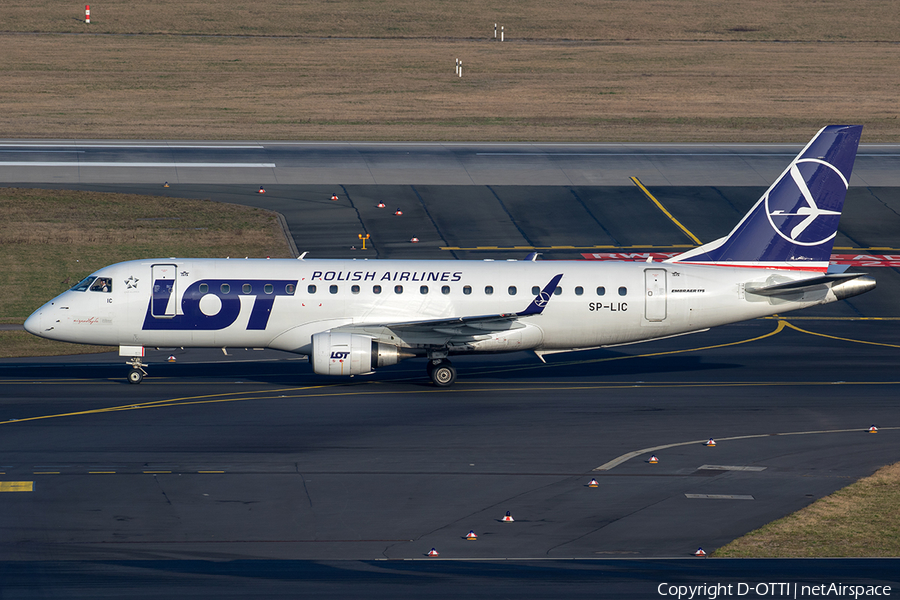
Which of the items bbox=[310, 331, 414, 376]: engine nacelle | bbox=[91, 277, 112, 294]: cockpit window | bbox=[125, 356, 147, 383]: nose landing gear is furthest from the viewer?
bbox=[125, 356, 147, 383]: nose landing gear

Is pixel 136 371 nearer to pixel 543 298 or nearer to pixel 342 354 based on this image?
pixel 342 354

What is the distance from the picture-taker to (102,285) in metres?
37.6

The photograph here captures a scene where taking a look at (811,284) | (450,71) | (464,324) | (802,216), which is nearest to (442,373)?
(464,324)

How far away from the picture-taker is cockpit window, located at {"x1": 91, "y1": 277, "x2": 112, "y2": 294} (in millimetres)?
37531

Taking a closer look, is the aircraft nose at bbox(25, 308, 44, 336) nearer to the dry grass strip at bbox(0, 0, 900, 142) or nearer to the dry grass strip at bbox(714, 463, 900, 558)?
the dry grass strip at bbox(714, 463, 900, 558)

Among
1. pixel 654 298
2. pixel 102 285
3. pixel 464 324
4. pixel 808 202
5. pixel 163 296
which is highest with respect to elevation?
pixel 808 202

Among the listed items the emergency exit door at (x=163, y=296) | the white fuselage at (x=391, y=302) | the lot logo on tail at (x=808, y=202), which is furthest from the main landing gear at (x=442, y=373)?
the lot logo on tail at (x=808, y=202)

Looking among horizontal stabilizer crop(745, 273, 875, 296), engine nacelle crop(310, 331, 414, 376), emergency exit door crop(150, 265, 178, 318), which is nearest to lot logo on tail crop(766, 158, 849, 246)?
horizontal stabilizer crop(745, 273, 875, 296)

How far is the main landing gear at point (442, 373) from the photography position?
38125 millimetres

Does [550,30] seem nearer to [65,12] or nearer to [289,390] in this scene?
[65,12]

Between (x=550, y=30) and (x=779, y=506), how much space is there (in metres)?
109

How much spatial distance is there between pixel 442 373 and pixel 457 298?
2689 mm
